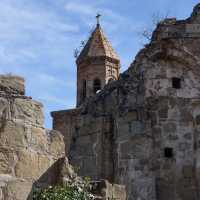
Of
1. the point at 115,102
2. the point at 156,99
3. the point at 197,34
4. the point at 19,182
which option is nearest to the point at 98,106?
the point at 115,102

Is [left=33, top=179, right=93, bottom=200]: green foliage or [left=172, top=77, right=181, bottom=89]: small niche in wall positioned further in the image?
[left=172, top=77, right=181, bottom=89]: small niche in wall

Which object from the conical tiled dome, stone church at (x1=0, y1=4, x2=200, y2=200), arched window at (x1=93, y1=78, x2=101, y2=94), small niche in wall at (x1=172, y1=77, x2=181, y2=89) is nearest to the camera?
stone church at (x1=0, y1=4, x2=200, y2=200)

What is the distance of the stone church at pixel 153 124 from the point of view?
13742mm

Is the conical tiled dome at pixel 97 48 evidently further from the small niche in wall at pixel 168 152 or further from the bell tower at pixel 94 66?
the small niche in wall at pixel 168 152

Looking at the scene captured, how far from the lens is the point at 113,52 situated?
2872 cm

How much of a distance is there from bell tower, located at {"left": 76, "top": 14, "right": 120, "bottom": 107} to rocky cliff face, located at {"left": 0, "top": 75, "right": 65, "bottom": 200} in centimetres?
2145

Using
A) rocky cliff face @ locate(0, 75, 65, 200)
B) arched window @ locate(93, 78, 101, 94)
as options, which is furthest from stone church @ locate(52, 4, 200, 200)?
Answer: arched window @ locate(93, 78, 101, 94)

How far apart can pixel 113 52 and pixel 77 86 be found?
2.30 m

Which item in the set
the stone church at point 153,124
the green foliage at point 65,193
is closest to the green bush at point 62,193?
the green foliage at point 65,193

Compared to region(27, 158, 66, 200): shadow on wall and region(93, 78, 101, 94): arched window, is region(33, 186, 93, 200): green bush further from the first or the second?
region(93, 78, 101, 94): arched window

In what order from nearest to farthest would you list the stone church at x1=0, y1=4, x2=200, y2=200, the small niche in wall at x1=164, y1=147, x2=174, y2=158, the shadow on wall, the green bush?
the shadow on wall → the green bush → the stone church at x1=0, y1=4, x2=200, y2=200 → the small niche in wall at x1=164, y1=147, x2=174, y2=158

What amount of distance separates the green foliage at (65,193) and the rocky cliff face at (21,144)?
0.35 feet

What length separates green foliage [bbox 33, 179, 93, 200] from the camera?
608cm

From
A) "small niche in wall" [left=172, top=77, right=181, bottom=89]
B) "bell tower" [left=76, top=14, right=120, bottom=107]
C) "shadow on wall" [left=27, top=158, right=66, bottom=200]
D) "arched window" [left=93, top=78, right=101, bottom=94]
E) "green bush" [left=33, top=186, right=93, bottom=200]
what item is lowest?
"green bush" [left=33, top=186, right=93, bottom=200]
